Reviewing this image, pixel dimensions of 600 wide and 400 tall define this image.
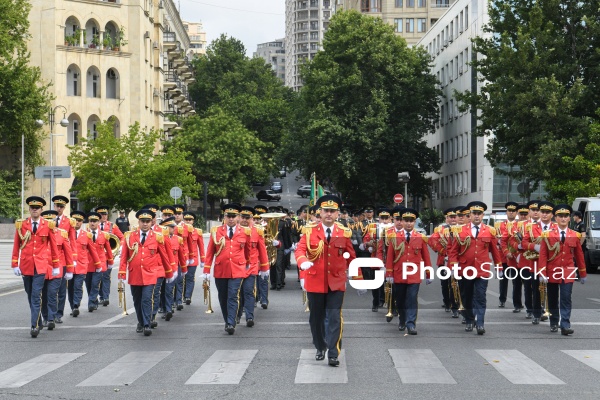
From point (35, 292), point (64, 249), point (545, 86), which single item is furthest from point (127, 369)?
point (545, 86)

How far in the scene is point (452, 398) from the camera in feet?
33.3

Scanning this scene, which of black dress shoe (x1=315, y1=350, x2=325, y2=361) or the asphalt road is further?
black dress shoe (x1=315, y1=350, x2=325, y2=361)

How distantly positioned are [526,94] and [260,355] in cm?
3374

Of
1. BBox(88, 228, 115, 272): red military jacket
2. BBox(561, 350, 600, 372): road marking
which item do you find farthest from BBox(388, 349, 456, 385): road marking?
BBox(88, 228, 115, 272): red military jacket

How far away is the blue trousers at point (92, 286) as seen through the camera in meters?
20.9

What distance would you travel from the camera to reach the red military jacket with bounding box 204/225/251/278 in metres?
16.6

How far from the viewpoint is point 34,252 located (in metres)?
16.8

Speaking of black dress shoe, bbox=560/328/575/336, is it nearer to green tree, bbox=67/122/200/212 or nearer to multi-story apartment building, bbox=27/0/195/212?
green tree, bbox=67/122/200/212

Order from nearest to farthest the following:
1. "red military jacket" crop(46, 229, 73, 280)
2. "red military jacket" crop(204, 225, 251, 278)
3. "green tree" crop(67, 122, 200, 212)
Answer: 1. "red military jacket" crop(204, 225, 251, 278)
2. "red military jacket" crop(46, 229, 73, 280)
3. "green tree" crop(67, 122, 200, 212)

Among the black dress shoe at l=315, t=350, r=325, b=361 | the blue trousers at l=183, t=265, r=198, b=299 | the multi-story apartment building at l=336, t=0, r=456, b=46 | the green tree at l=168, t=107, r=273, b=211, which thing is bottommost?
the black dress shoe at l=315, t=350, r=325, b=361

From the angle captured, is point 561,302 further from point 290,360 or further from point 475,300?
point 290,360

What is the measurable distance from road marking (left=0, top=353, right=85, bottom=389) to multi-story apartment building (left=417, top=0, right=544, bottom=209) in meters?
55.8

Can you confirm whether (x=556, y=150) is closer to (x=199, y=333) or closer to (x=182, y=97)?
(x=199, y=333)

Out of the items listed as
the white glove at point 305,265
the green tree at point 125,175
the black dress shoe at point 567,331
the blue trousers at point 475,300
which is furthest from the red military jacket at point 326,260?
the green tree at point 125,175
